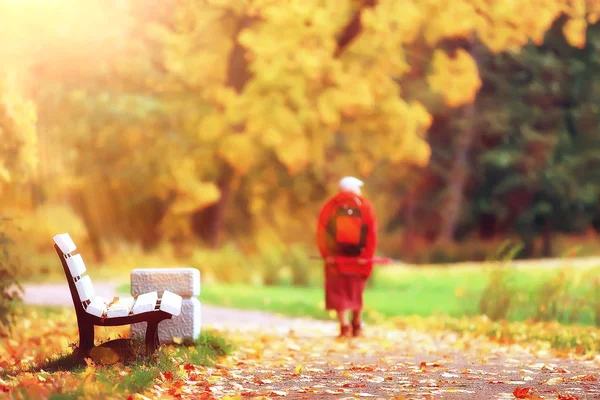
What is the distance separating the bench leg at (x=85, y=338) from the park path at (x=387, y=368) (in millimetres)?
937

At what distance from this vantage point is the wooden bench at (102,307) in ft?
26.3

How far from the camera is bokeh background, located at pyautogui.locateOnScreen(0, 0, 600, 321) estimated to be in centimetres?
1723

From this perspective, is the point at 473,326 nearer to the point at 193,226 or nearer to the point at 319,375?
the point at 319,375

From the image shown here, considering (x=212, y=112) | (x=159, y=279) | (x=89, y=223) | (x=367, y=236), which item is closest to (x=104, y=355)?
(x=159, y=279)

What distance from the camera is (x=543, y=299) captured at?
1400 cm

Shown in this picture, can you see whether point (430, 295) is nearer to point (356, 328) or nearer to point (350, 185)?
point (356, 328)

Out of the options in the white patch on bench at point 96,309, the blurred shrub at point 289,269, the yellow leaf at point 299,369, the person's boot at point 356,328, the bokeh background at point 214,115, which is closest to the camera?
the white patch on bench at point 96,309

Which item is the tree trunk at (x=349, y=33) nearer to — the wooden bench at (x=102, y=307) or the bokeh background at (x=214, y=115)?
the bokeh background at (x=214, y=115)

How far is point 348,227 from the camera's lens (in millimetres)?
12031

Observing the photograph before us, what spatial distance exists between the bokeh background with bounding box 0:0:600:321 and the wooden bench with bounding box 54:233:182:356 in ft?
6.82

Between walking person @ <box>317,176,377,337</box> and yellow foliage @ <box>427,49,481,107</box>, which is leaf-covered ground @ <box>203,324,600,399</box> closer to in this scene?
walking person @ <box>317,176,377,337</box>

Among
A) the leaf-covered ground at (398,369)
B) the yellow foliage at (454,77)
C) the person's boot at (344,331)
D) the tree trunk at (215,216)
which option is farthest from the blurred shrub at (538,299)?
the tree trunk at (215,216)

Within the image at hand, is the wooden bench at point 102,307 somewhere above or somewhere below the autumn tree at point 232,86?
below

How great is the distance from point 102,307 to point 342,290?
14.5 ft
